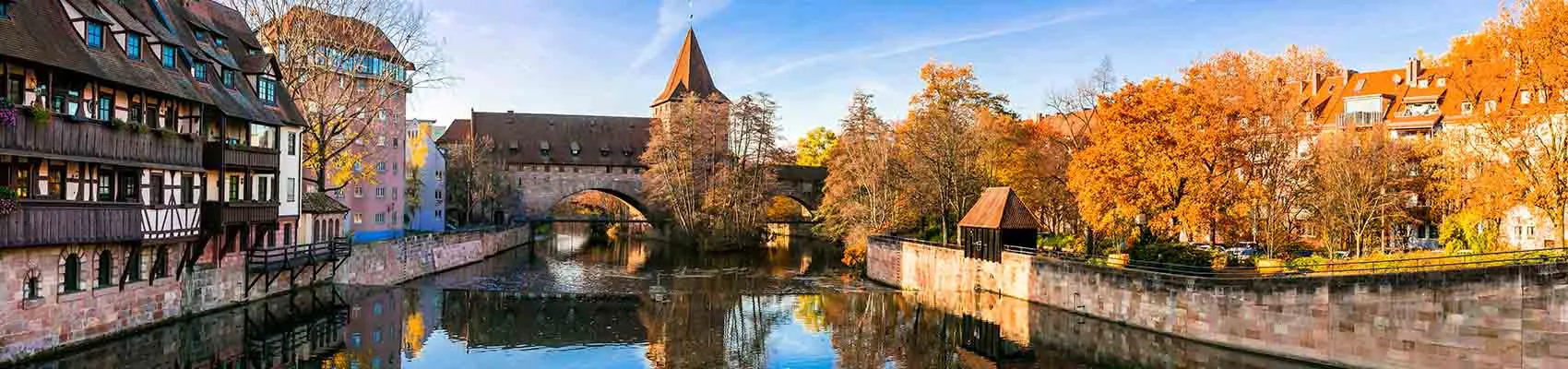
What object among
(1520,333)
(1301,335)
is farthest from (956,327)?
(1520,333)

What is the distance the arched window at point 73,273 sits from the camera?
19.1 meters

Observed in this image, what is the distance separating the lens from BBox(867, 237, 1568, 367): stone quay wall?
17688 mm

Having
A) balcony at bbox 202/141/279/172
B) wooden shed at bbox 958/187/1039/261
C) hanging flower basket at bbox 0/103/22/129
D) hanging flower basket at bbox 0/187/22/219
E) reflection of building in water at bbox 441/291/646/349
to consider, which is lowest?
reflection of building in water at bbox 441/291/646/349

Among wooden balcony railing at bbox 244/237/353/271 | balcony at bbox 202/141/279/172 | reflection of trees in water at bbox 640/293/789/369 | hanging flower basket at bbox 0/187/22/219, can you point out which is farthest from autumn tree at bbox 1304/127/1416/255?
hanging flower basket at bbox 0/187/22/219

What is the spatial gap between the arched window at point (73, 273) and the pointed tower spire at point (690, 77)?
46370 millimetres

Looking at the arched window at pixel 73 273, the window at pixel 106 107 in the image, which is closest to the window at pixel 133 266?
the arched window at pixel 73 273

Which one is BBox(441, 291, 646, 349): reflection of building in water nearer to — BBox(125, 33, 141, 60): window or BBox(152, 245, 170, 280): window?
BBox(152, 245, 170, 280): window

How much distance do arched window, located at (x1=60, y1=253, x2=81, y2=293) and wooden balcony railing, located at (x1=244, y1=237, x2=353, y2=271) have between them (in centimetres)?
642

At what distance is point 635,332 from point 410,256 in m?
15.8

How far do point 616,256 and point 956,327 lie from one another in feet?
94.4

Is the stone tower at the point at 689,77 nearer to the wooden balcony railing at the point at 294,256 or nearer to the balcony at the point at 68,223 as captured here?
the wooden balcony railing at the point at 294,256

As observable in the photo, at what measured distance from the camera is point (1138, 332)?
956 inches

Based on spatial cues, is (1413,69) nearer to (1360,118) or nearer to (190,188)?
(1360,118)

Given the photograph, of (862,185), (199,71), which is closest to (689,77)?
(862,185)
